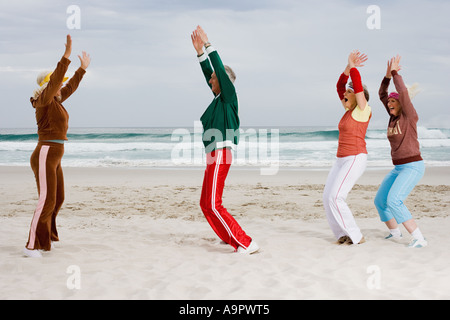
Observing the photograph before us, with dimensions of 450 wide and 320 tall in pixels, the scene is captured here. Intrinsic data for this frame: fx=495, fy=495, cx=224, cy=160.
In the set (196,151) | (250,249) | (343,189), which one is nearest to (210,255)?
(250,249)

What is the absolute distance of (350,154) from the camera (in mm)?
5121

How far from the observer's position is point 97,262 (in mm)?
4680

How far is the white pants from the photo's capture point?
5.09 metres

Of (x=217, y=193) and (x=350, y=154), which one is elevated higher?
(x=350, y=154)

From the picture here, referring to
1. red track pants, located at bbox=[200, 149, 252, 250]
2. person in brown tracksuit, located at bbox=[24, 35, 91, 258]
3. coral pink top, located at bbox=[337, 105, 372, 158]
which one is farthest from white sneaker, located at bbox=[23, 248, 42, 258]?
coral pink top, located at bbox=[337, 105, 372, 158]

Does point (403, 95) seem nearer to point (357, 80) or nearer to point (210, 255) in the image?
point (357, 80)

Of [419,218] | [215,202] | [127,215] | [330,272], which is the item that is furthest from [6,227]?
[419,218]

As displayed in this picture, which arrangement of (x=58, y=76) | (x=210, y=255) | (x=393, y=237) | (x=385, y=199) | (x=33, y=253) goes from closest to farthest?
1. (x=58, y=76)
2. (x=33, y=253)
3. (x=210, y=255)
4. (x=385, y=199)
5. (x=393, y=237)

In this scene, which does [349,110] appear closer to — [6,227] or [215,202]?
[215,202]

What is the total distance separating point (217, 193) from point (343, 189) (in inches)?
52.3

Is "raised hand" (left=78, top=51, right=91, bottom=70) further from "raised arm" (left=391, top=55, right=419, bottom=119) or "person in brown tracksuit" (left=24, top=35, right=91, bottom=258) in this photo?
"raised arm" (left=391, top=55, right=419, bottom=119)

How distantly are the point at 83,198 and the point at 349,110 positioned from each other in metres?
5.63

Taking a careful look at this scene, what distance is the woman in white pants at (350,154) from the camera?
508 centimetres

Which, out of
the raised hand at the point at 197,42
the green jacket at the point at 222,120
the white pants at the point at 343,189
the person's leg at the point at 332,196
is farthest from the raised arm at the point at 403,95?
the raised hand at the point at 197,42
